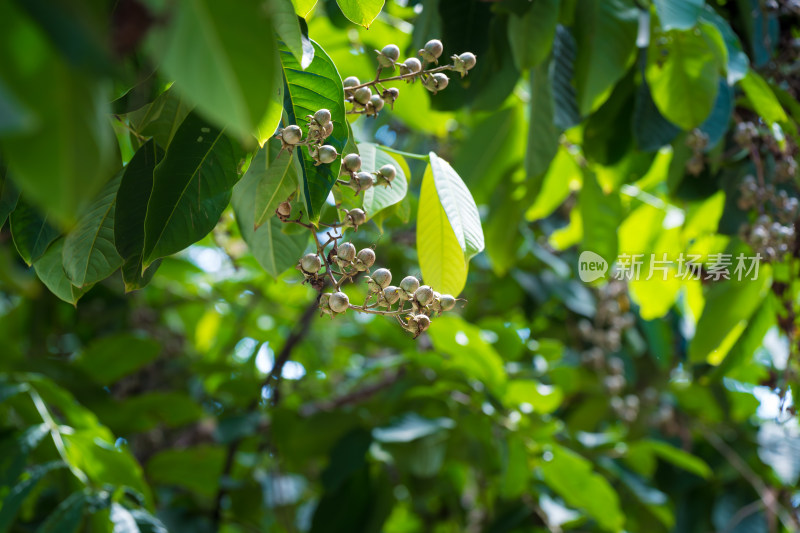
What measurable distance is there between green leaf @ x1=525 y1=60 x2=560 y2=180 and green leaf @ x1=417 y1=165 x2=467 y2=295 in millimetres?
439

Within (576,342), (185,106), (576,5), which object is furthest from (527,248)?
(185,106)

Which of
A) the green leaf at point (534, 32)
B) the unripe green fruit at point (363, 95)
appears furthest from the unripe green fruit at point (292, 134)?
the green leaf at point (534, 32)

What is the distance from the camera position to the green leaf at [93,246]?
66cm

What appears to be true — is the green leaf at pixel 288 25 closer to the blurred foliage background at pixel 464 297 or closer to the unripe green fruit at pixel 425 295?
the blurred foliage background at pixel 464 297

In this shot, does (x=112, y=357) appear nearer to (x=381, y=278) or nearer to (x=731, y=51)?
(x=381, y=278)

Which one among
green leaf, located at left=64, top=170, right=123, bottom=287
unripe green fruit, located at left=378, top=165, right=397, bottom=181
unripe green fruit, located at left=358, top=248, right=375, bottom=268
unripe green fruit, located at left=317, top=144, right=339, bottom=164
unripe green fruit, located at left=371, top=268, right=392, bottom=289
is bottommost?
green leaf, located at left=64, top=170, right=123, bottom=287

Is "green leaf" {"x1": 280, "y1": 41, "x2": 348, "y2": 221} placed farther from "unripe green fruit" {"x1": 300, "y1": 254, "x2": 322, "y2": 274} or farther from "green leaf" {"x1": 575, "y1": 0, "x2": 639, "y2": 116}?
"green leaf" {"x1": 575, "y1": 0, "x2": 639, "y2": 116}

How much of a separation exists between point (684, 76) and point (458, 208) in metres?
0.60

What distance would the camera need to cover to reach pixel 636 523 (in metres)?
1.96

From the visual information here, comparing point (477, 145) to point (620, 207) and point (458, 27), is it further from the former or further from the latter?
point (458, 27)

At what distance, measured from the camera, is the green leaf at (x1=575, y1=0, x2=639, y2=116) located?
100 cm

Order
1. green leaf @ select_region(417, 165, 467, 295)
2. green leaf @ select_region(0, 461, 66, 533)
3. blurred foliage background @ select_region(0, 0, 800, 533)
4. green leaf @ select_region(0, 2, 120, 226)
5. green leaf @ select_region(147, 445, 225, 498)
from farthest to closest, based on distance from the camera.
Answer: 1. green leaf @ select_region(147, 445, 225, 498)
2. green leaf @ select_region(0, 461, 66, 533)
3. green leaf @ select_region(417, 165, 467, 295)
4. blurred foliage background @ select_region(0, 0, 800, 533)
5. green leaf @ select_region(0, 2, 120, 226)

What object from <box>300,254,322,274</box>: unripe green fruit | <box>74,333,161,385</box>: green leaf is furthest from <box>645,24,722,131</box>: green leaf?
<box>74,333,161,385</box>: green leaf

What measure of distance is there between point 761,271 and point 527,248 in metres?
0.77
